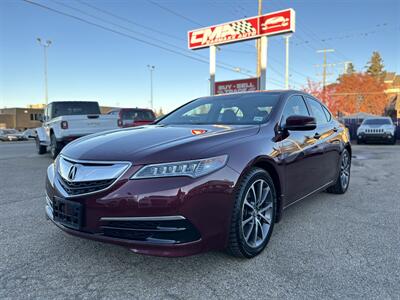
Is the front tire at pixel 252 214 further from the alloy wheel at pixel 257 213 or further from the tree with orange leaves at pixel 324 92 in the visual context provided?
the tree with orange leaves at pixel 324 92

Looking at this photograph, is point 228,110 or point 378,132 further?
point 378,132

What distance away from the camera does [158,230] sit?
7.06ft

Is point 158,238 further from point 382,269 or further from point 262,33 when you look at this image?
point 262,33

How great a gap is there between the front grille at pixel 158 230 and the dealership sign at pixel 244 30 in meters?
14.6

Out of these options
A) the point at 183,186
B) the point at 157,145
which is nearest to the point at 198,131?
the point at 157,145

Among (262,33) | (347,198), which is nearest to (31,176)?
(347,198)

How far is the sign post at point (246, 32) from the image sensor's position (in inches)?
592

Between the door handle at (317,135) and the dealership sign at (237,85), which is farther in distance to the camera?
the dealership sign at (237,85)

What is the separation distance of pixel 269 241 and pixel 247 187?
0.85 m

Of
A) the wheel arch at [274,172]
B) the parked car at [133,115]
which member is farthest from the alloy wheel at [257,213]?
the parked car at [133,115]

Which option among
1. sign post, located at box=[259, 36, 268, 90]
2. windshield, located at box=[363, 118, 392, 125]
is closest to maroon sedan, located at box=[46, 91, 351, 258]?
sign post, located at box=[259, 36, 268, 90]

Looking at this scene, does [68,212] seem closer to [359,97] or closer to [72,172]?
[72,172]

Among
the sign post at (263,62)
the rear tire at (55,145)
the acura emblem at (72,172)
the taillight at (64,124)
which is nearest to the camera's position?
the acura emblem at (72,172)

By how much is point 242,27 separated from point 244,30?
213mm
